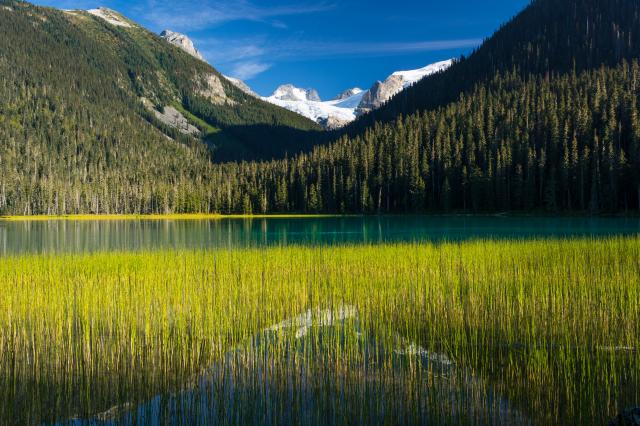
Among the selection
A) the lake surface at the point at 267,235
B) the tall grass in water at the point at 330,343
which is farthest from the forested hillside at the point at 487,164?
the tall grass in water at the point at 330,343

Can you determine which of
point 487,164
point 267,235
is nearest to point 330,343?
point 267,235

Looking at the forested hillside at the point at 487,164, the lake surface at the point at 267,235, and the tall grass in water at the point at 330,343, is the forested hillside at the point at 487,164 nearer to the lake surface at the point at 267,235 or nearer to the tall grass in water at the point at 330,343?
the lake surface at the point at 267,235

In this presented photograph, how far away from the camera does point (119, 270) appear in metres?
18.6

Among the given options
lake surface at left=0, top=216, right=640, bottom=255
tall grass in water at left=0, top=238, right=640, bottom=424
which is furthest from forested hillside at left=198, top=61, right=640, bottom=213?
tall grass in water at left=0, top=238, right=640, bottom=424

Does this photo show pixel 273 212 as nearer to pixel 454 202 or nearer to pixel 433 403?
pixel 454 202

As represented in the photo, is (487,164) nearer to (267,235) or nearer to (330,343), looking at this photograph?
(267,235)

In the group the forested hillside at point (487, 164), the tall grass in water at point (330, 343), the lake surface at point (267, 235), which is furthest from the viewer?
the forested hillside at point (487, 164)

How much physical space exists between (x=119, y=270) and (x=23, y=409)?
11.6 meters

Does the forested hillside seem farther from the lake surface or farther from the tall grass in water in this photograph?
the tall grass in water

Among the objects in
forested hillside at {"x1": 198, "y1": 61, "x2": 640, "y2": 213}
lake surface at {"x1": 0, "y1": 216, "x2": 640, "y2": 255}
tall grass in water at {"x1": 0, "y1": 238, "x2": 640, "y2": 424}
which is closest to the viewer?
tall grass in water at {"x1": 0, "y1": 238, "x2": 640, "y2": 424}

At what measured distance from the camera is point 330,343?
10.5 m

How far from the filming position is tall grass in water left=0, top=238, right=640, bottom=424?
24.4ft

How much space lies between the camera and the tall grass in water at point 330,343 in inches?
293

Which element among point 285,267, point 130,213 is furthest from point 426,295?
point 130,213
